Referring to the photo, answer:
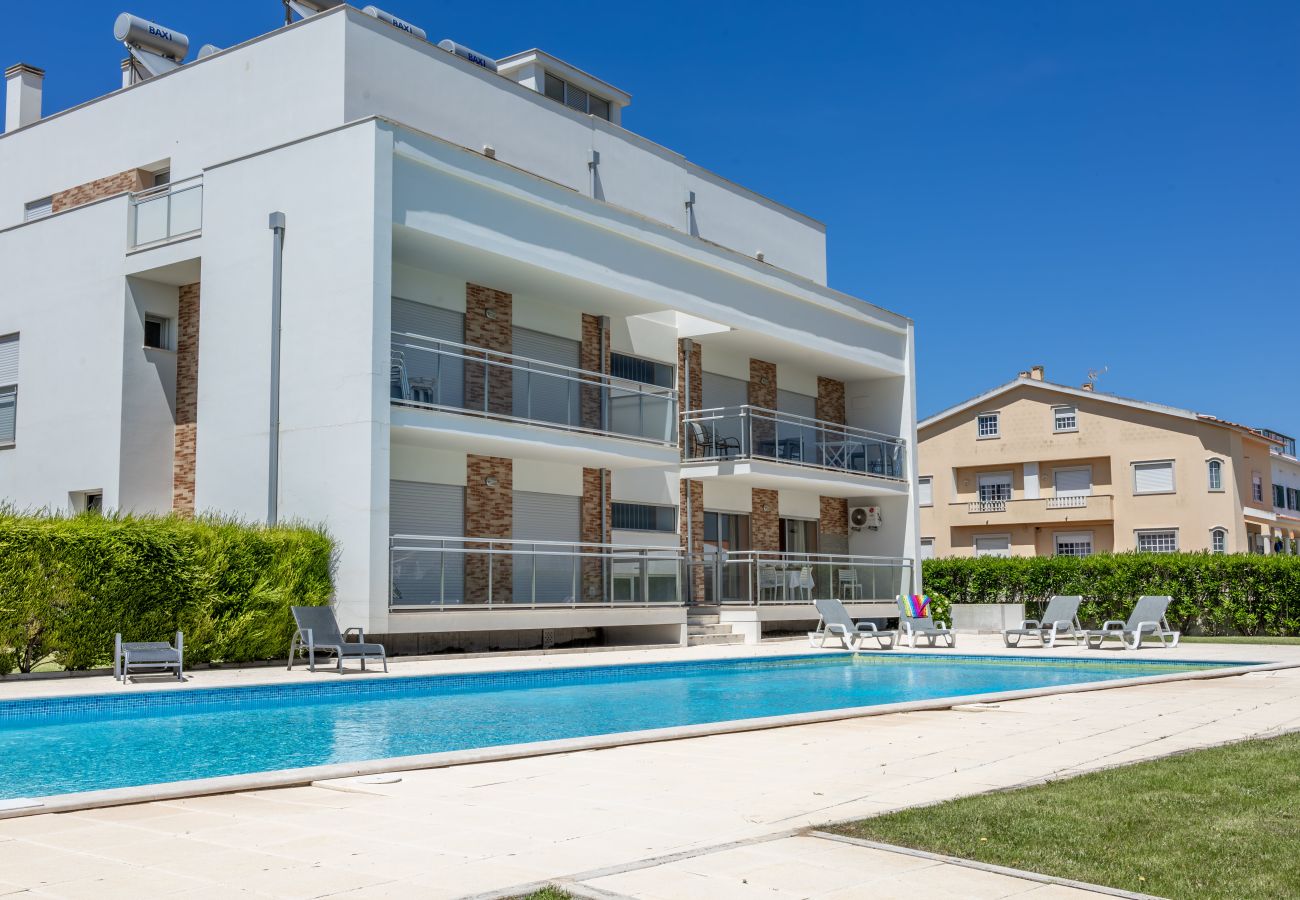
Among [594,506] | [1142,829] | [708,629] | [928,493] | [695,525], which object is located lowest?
[1142,829]

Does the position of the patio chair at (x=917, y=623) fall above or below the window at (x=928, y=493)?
below

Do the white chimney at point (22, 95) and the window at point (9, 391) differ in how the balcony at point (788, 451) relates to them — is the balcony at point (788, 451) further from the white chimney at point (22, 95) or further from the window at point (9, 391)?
the white chimney at point (22, 95)

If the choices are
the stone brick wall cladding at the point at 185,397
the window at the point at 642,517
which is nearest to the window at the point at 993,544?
the window at the point at 642,517

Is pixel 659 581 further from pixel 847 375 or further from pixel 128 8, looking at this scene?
pixel 128 8

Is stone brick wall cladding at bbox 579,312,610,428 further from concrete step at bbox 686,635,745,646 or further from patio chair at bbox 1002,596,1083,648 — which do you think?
patio chair at bbox 1002,596,1083,648

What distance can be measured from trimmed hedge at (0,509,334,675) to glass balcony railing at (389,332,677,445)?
2.71 metres

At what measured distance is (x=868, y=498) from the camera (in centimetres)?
2947

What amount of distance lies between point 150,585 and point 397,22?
12214 mm

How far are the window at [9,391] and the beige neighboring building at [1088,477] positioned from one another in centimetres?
3129

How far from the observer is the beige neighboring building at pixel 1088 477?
149 ft

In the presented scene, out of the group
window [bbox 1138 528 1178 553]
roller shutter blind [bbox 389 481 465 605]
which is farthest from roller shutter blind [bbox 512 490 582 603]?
window [bbox 1138 528 1178 553]

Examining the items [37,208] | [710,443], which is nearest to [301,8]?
[37,208]

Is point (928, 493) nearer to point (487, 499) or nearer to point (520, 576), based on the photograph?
point (487, 499)

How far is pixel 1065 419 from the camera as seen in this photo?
48.8 m
